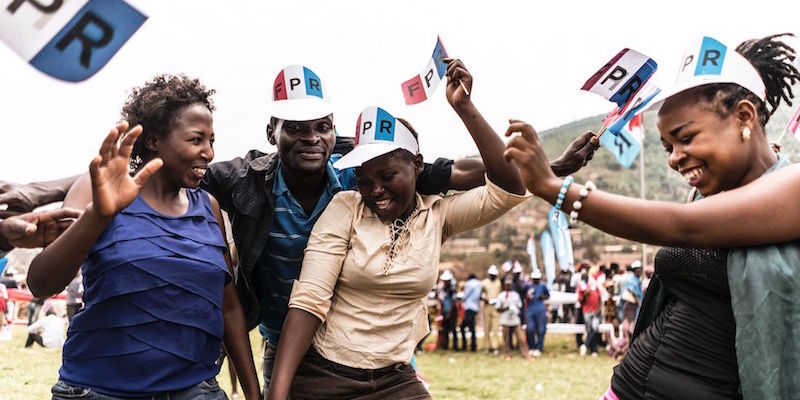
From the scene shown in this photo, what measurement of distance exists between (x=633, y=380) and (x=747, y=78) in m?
1.03

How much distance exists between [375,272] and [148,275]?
0.87 meters

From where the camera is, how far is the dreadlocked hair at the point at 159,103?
3098mm

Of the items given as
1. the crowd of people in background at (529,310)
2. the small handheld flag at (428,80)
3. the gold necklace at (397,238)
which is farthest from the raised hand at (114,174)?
the crowd of people in background at (529,310)

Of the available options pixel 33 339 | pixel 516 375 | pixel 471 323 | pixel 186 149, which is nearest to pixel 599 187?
pixel 471 323

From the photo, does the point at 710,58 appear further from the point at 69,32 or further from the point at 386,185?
the point at 69,32

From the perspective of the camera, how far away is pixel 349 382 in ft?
10.6

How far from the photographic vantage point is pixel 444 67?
11.3ft

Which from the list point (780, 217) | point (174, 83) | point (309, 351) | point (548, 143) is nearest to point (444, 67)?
point (174, 83)

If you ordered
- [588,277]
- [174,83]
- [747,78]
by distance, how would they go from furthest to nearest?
[588,277] → [174,83] → [747,78]

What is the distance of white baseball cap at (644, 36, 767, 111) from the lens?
243cm

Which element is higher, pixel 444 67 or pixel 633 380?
pixel 444 67

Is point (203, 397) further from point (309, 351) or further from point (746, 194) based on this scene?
point (746, 194)

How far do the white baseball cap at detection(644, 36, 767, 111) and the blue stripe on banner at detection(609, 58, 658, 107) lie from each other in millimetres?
693

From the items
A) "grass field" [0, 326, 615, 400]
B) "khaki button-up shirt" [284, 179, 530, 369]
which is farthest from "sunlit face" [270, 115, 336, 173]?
"grass field" [0, 326, 615, 400]
